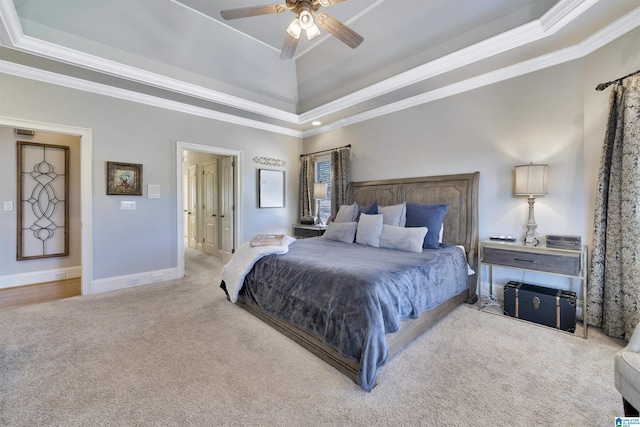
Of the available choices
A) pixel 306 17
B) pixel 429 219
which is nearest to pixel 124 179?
pixel 306 17

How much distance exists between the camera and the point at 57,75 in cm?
334

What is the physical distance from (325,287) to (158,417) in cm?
128

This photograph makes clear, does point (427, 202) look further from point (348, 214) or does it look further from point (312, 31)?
point (312, 31)

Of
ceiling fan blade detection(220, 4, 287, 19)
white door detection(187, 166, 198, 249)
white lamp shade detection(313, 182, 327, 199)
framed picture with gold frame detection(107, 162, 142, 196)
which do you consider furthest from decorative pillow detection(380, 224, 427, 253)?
white door detection(187, 166, 198, 249)

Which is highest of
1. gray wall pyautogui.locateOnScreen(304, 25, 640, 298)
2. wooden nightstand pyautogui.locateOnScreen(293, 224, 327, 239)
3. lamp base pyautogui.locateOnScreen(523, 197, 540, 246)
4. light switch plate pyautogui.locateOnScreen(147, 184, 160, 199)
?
gray wall pyautogui.locateOnScreen(304, 25, 640, 298)

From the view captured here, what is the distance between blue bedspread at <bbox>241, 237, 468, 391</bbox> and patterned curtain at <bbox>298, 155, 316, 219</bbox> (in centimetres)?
254

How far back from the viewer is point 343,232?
373cm

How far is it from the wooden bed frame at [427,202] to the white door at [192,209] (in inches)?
182

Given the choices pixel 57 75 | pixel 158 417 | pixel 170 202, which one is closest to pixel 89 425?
pixel 158 417

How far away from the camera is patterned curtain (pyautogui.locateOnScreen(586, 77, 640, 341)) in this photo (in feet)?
7.26

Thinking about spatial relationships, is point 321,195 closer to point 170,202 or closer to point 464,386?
point 170,202

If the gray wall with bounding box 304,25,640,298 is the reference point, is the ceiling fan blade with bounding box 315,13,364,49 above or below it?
above

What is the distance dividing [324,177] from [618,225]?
422cm

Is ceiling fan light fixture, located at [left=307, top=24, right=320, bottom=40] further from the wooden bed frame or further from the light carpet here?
the light carpet
